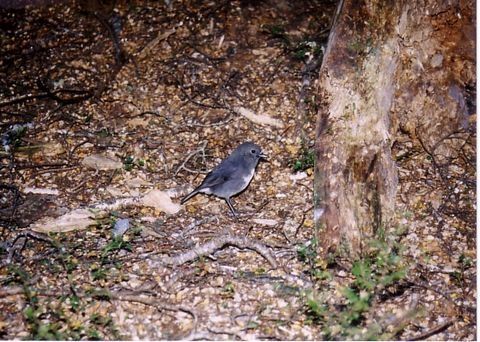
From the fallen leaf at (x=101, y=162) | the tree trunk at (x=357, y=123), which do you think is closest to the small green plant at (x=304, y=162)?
the tree trunk at (x=357, y=123)

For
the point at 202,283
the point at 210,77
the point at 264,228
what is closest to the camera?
the point at 202,283

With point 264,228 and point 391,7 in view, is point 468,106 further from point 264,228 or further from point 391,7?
point 264,228

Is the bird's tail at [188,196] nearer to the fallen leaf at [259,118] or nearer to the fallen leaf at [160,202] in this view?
the fallen leaf at [160,202]

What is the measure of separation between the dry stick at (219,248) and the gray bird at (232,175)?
1.93ft

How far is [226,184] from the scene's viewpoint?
207 inches

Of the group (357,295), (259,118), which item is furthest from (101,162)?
(357,295)

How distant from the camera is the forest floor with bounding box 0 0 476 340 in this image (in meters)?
4.16

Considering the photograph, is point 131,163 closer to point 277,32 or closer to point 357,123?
point 357,123

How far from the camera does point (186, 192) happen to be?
561 centimetres

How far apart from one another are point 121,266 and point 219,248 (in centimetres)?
80

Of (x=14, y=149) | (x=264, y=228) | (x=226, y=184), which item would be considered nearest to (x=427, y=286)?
(x=264, y=228)

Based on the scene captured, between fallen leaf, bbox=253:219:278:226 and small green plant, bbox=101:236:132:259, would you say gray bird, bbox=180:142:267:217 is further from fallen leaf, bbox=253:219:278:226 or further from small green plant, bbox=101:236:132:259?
small green plant, bbox=101:236:132:259

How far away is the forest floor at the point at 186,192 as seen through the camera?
4.16 m

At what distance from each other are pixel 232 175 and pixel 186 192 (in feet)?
1.85
